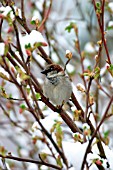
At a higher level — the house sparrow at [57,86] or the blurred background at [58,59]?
the blurred background at [58,59]

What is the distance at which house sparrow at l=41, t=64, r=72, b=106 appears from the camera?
1241 mm

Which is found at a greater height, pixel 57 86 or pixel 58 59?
pixel 58 59

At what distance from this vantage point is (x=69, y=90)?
1.25 meters

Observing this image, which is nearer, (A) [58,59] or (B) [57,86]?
(B) [57,86]

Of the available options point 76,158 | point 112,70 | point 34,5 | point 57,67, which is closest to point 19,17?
point 57,67

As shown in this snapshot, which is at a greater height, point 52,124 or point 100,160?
point 52,124

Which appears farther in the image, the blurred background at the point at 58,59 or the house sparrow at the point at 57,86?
the blurred background at the point at 58,59

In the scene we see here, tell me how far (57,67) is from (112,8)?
819mm

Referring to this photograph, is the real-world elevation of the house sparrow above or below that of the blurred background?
below

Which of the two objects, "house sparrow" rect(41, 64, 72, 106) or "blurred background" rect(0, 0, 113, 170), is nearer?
"house sparrow" rect(41, 64, 72, 106)

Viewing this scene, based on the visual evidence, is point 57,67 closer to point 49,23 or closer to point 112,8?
point 112,8

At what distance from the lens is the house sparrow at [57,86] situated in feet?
4.07

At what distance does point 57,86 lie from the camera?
1.25m

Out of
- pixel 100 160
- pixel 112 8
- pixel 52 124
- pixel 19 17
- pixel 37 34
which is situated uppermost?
pixel 112 8
